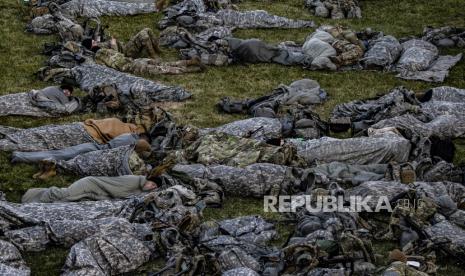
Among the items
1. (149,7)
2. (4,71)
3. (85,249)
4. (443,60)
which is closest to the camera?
(85,249)

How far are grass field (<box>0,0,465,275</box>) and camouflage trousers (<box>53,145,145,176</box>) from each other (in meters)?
0.21

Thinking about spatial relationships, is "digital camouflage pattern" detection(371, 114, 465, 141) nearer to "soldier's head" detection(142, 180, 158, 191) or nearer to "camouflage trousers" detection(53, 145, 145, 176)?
"soldier's head" detection(142, 180, 158, 191)

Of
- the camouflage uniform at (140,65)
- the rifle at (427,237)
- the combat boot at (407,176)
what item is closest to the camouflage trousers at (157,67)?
the camouflage uniform at (140,65)

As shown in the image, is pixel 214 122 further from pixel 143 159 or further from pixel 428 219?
pixel 428 219

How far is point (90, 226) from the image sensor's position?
10.8 meters

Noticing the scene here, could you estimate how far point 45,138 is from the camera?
13.9m

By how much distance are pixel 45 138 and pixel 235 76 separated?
227 inches

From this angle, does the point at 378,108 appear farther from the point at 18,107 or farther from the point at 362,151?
the point at 18,107

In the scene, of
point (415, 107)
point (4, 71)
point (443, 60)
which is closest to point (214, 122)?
point (415, 107)

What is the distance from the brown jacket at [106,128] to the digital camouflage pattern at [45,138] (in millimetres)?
130

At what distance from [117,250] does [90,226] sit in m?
0.73

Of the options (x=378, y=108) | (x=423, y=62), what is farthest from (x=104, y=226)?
(x=423, y=62)

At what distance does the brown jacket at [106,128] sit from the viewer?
46.6 feet

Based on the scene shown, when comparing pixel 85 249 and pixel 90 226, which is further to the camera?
pixel 90 226
